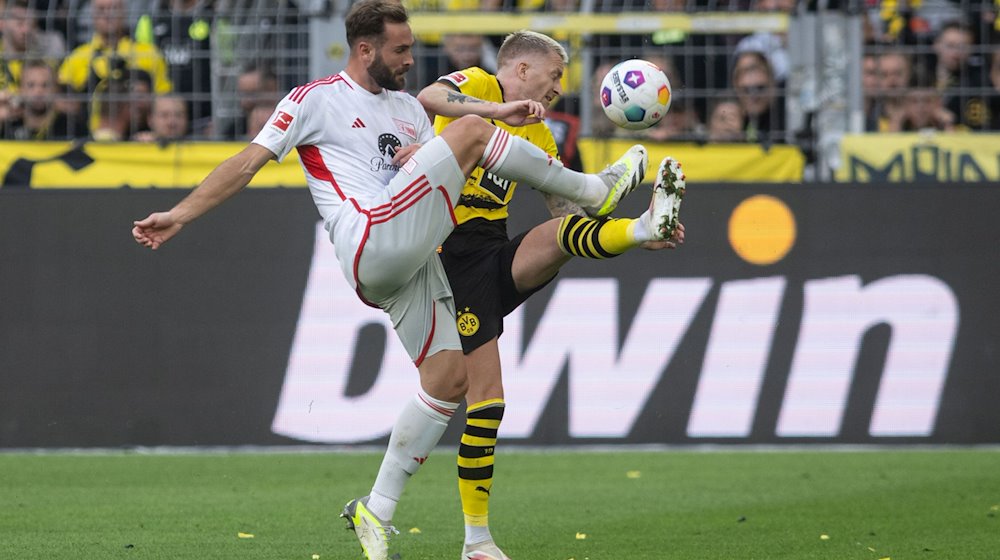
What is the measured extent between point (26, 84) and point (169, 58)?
3.79 ft

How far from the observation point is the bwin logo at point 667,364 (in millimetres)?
10938

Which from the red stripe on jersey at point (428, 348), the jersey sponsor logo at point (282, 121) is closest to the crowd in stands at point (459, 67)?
the red stripe on jersey at point (428, 348)

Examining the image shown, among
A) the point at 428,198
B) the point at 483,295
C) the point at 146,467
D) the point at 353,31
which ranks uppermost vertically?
the point at 353,31

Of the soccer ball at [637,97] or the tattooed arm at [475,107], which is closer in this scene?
the tattooed arm at [475,107]

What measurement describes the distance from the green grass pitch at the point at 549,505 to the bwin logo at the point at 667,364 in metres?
0.27

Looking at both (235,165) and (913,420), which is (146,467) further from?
(913,420)

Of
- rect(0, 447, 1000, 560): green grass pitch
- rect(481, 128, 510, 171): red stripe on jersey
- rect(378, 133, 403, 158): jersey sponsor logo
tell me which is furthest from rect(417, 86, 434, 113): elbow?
rect(0, 447, 1000, 560): green grass pitch

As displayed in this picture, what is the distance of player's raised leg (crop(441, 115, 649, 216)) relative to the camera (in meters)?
5.98

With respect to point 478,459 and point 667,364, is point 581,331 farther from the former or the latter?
point 478,459

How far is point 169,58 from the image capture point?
36.5 feet

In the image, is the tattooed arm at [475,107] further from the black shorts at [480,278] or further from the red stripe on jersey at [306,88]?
the black shorts at [480,278]

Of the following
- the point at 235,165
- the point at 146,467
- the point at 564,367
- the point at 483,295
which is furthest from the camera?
the point at 564,367

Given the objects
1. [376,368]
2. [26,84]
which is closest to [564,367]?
[376,368]

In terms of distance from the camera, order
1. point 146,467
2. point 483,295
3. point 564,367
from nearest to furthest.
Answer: point 483,295
point 146,467
point 564,367
